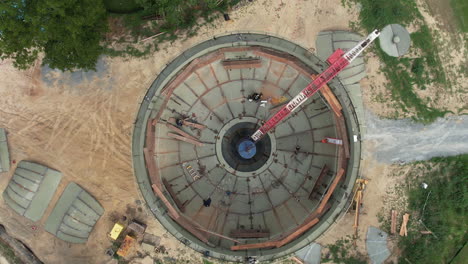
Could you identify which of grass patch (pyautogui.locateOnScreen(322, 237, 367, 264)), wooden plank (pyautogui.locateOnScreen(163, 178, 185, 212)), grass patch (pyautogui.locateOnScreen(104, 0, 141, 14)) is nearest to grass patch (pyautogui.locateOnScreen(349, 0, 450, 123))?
grass patch (pyautogui.locateOnScreen(322, 237, 367, 264))

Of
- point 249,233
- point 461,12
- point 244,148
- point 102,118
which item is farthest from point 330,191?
point 102,118

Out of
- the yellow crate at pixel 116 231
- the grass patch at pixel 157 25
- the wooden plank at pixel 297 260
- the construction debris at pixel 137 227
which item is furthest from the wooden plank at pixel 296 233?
the grass patch at pixel 157 25

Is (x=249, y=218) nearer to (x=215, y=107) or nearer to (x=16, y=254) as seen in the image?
(x=215, y=107)

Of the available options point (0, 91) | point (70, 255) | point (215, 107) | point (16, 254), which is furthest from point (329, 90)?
point (16, 254)

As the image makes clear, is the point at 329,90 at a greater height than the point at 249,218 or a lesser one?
greater

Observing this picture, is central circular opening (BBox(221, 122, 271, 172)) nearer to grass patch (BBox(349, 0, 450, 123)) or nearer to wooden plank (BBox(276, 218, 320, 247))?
wooden plank (BBox(276, 218, 320, 247))
